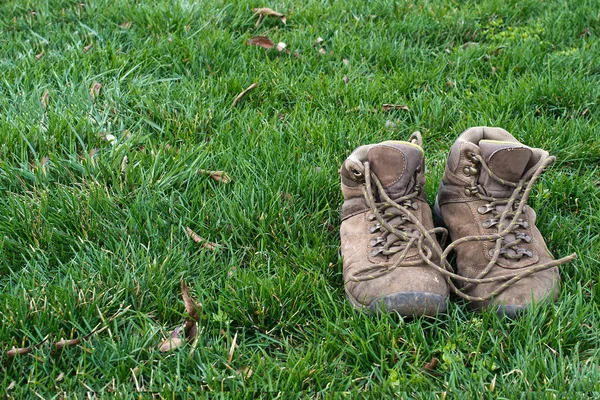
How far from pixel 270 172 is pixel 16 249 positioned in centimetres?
110

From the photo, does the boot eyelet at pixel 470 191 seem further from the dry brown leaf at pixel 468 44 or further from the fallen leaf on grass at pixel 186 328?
the dry brown leaf at pixel 468 44

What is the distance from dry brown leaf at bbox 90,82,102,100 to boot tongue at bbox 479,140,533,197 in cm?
208

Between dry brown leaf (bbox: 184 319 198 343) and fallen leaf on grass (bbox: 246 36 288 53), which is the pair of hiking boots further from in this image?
fallen leaf on grass (bbox: 246 36 288 53)

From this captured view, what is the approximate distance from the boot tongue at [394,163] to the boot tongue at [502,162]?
26 centimetres

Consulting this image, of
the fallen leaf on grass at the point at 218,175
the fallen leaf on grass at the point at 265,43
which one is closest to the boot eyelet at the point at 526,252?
the fallen leaf on grass at the point at 218,175

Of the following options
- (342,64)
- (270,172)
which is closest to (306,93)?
(342,64)

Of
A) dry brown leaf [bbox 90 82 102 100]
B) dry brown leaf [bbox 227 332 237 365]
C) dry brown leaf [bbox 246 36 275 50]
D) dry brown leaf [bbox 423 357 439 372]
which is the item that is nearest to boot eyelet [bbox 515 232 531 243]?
dry brown leaf [bbox 423 357 439 372]

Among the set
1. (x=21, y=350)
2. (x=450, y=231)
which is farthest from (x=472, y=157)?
(x=21, y=350)

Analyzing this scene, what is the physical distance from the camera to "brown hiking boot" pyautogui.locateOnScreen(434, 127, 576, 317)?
2.27 metres

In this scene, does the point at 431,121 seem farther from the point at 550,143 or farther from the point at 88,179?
the point at 88,179

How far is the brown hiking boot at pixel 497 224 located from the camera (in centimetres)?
227

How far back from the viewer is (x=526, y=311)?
2203 millimetres

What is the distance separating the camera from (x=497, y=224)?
7.97 ft

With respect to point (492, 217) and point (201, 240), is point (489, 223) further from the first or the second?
point (201, 240)
